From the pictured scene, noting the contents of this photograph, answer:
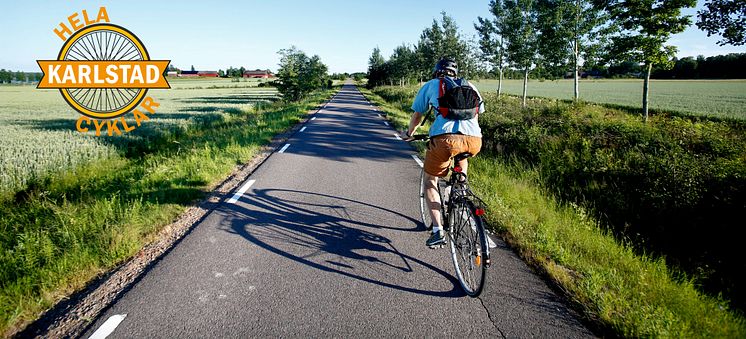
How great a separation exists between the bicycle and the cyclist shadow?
0.51 ft

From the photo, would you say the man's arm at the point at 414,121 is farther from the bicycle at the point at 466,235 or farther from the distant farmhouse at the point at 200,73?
the distant farmhouse at the point at 200,73

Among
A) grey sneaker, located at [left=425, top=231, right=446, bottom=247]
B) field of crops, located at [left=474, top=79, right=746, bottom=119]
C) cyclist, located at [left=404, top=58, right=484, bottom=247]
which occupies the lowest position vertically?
grey sneaker, located at [left=425, top=231, right=446, bottom=247]

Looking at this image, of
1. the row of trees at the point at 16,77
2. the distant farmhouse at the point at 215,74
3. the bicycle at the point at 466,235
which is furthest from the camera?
the distant farmhouse at the point at 215,74

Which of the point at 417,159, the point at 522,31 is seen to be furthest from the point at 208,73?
the point at 417,159

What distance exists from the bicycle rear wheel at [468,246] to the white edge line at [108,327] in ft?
8.92

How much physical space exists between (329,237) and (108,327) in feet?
6.98

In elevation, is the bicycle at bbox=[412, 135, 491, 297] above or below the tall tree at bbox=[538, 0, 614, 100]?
below

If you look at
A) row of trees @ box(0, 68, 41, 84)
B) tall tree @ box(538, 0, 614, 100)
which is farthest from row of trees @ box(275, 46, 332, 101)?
row of trees @ box(0, 68, 41, 84)

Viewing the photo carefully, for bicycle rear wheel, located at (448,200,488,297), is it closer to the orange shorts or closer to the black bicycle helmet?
the orange shorts

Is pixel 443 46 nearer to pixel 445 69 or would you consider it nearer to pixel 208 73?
pixel 445 69

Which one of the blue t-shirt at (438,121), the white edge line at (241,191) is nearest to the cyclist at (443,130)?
the blue t-shirt at (438,121)

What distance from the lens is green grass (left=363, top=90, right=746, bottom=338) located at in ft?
7.95

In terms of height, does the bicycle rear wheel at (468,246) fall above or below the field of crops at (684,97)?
below

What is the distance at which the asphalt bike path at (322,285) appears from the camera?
97.3 inches
